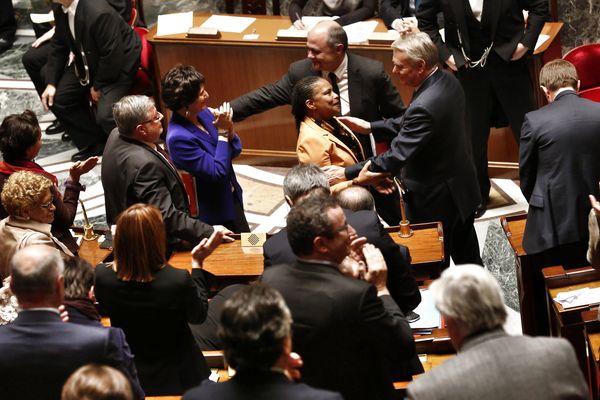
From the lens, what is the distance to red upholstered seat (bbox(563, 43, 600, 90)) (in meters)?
6.56

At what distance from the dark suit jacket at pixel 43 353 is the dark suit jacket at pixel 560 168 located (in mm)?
2493

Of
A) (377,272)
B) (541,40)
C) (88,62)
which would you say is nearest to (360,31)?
(541,40)

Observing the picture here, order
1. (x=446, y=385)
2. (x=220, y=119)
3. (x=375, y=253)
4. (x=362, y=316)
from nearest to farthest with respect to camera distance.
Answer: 1. (x=446, y=385)
2. (x=362, y=316)
3. (x=375, y=253)
4. (x=220, y=119)

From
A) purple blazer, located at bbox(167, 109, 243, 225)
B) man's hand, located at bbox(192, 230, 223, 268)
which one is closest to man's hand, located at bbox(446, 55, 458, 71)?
purple blazer, located at bbox(167, 109, 243, 225)

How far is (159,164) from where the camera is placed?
5129mm

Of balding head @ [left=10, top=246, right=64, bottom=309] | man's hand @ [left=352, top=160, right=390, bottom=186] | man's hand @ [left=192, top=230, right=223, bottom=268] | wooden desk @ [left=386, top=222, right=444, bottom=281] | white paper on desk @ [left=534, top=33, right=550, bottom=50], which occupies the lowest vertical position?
wooden desk @ [left=386, top=222, right=444, bottom=281]

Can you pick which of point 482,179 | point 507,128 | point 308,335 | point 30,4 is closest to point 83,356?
point 308,335

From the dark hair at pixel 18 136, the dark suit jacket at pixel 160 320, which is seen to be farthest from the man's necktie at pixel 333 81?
the dark suit jacket at pixel 160 320

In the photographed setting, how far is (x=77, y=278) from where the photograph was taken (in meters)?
3.76

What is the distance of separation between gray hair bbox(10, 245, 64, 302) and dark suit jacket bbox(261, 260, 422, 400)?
2.42ft

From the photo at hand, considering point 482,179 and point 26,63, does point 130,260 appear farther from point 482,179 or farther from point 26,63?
point 26,63

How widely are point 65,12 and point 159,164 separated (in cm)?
306

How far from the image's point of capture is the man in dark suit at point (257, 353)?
114 inches

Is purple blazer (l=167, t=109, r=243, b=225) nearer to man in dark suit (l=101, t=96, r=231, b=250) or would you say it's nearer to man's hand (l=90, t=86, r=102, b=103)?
man in dark suit (l=101, t=96, r=231, b=250)
